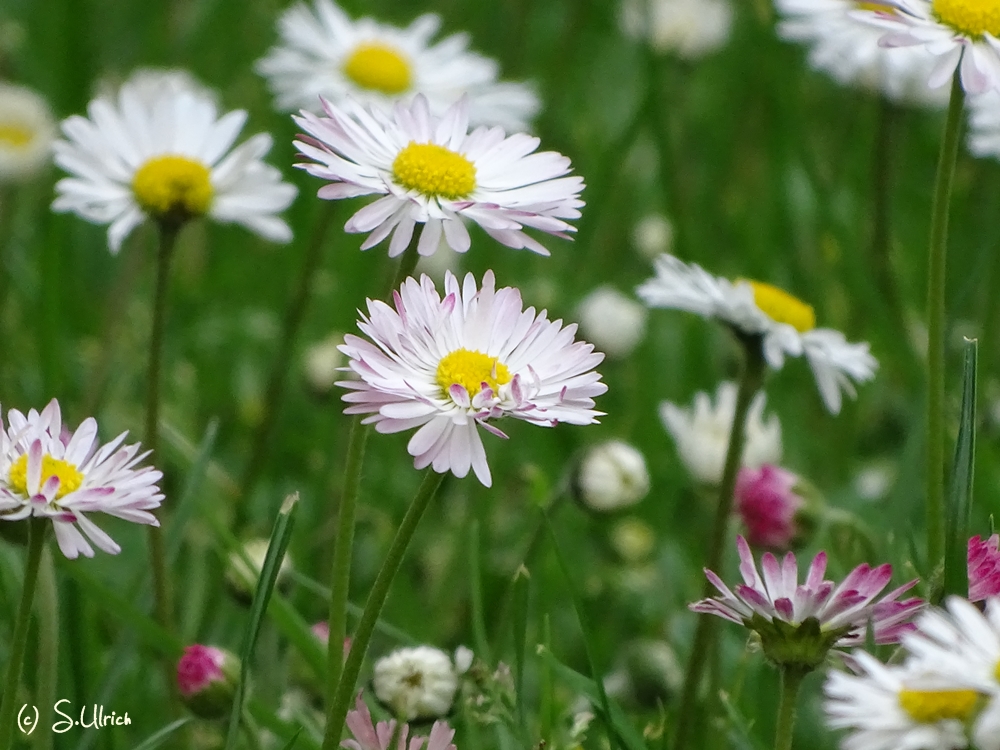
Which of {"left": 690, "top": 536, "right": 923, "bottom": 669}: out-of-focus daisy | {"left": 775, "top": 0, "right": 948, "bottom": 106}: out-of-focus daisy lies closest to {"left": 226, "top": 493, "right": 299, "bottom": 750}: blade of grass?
{"left": 690, "top": 536, "right": 923, "bottom": 669}: out-of-focus daisy

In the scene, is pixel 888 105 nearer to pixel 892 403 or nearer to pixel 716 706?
pixel 892 403

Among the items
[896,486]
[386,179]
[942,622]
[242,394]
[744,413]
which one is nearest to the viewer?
[942,622]

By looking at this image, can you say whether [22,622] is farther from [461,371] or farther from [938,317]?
[938,317]

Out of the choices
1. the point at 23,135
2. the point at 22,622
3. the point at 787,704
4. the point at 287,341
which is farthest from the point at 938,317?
the point at 23,135

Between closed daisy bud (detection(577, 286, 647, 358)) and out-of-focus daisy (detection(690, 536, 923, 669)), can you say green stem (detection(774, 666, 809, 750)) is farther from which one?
closed daisy bud (detection(577, 286, 647, 358))

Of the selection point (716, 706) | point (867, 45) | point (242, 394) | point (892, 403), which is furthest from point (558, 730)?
point (892, 403)
